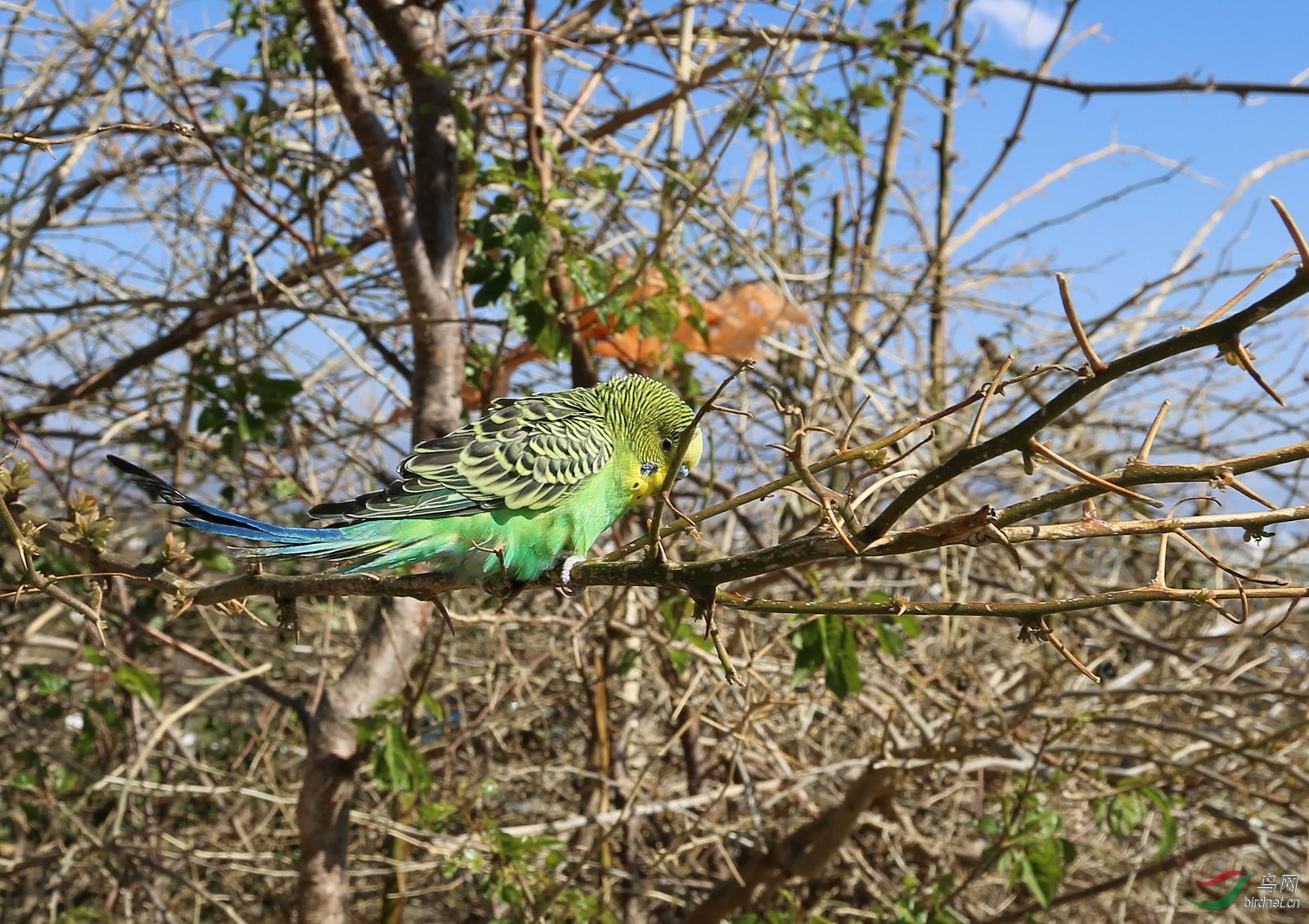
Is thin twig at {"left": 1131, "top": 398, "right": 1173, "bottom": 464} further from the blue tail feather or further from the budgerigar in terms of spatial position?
the blue tail feather

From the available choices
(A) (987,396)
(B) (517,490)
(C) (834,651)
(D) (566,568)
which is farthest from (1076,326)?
(C) (834,651)

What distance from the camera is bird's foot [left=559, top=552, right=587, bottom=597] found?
1.81m

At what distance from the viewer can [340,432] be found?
4.21 metres

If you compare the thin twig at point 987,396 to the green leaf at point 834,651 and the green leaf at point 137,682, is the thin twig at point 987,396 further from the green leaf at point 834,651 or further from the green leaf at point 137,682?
the green leaf at point 137,682

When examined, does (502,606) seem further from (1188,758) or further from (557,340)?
(1188,758)

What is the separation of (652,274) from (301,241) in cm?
110

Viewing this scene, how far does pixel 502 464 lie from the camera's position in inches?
86.6

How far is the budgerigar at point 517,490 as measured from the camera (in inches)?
76.1

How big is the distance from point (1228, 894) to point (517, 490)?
2.56 metres

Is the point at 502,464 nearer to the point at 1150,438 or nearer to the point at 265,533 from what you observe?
the point at 265,533

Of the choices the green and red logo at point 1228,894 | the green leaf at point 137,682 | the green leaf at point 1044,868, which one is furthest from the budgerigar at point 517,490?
the green and red logo at point 1228,894

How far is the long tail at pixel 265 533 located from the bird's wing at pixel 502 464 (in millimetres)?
86

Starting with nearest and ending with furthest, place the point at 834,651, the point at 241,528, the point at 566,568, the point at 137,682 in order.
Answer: the point at 241,528
the point at 566,568
the point at 834,651
the point at 137,682

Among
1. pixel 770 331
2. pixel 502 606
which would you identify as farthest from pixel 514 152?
pixel 502 606
